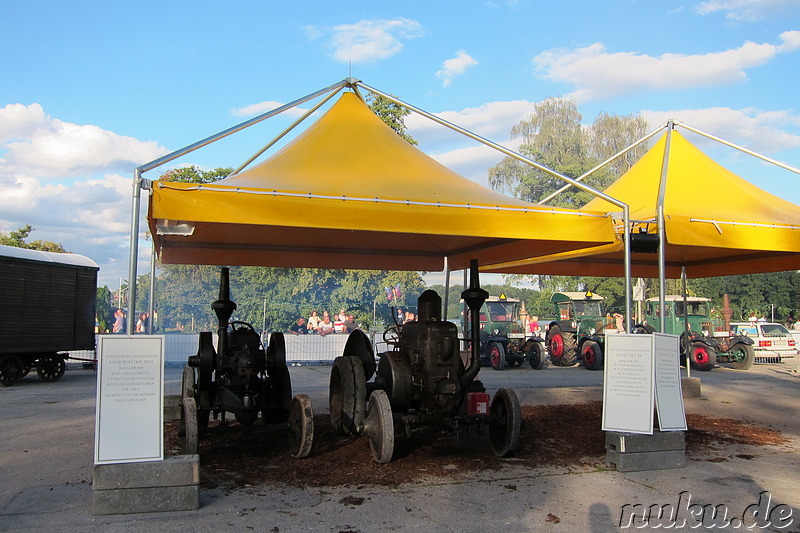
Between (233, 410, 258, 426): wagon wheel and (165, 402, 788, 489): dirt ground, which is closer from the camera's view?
(165, 402, 788, 489): dirt ground

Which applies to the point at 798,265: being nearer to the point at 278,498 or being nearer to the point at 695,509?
the point at 695,509

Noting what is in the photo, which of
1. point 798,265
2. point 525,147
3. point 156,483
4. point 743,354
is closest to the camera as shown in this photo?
point 156,483

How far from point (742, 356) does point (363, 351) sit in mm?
16012

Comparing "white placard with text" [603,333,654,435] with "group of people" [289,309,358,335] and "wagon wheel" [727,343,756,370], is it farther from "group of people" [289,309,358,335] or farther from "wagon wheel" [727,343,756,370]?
"group of people" [289,309,358,335]

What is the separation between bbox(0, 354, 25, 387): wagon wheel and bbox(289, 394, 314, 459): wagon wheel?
11154mm

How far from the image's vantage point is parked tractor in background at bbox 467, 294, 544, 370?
19.9 m

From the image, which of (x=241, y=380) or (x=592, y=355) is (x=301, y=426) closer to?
(x=241, y=380)

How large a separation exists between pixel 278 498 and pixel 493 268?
5.74 meters

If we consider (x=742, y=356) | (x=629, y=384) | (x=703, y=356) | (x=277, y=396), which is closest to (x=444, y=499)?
(x=629, y=384)

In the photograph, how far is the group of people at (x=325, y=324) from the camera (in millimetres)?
24625

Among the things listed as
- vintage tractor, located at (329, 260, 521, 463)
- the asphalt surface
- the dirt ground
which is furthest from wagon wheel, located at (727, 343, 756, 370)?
vintage tractor, located at (329, 260, 521, 463)

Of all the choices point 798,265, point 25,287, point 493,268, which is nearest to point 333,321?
point 25,287

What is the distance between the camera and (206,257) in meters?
9.09

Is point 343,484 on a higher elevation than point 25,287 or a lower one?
lower
